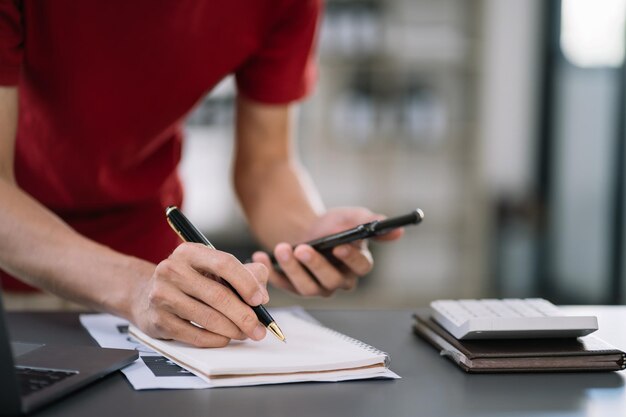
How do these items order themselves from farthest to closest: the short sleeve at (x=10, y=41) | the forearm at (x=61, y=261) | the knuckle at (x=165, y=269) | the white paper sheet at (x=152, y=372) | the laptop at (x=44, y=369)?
the short sleeve at (x=10, y=41) → the forearm at (x=61, y=261) → the knuckle at (x=165, y=269) → the white paper sheet at (x=152, y=372) → the laptop at (x=44, y=369)

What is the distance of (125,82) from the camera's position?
4.66 feet

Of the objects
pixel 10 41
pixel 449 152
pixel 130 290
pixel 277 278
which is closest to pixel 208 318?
pixel 130 290

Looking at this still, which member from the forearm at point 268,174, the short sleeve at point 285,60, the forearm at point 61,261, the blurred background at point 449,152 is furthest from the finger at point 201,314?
the blurred background at point 449,152

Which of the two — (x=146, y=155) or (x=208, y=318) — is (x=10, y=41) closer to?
(x=146, y=155)

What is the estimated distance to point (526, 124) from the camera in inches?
181

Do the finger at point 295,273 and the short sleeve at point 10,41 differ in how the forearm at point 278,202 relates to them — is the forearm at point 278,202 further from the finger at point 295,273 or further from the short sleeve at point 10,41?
the short sleeve at point 10,41

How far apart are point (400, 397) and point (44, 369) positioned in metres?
0.34

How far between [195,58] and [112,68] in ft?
0.47

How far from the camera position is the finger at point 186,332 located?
35.1 inches

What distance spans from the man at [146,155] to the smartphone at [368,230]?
3 cm

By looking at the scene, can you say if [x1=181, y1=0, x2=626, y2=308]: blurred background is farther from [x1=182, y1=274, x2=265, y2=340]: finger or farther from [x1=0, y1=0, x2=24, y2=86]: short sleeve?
[x1=182, y1=274, x2=265, y2=340]: finger

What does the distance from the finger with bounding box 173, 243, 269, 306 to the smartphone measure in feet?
0.81

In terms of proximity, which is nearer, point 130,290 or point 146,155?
point 130,290

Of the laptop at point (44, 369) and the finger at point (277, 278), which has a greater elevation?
the finger at point (277, 278)
